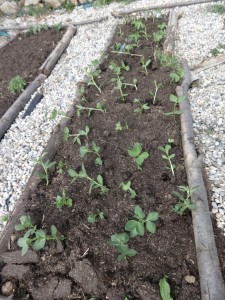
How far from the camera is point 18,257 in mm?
2617

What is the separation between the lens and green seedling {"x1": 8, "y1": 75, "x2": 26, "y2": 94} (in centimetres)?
511

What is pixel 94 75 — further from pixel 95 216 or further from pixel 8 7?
pixel 8 7

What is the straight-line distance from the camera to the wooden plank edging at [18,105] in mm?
4469

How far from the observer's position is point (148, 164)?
314 cm

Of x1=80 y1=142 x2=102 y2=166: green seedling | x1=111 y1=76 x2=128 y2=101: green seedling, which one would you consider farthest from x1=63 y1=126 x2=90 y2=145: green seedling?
x1=111 y1=76 x2=128 y2=101: green seedling

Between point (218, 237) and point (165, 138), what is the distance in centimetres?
135

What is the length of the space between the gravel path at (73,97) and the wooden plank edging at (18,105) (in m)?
0.09

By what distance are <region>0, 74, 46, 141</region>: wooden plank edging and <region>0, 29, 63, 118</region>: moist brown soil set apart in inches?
6.0

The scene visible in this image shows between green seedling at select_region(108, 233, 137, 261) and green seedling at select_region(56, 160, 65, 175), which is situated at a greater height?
green seedling at select_region(56, 160, 65, 175)

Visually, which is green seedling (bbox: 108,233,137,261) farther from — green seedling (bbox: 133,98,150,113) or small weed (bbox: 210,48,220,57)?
small weed (bbox: 210,48,220,57)

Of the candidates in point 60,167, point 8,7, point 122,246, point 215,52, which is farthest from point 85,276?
point 8,7

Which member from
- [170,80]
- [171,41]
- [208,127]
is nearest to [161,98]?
[170,80]

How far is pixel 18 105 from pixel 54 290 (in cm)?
331

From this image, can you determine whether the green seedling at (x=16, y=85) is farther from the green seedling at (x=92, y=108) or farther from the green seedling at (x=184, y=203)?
the green seedling at (x=184, y=203)
